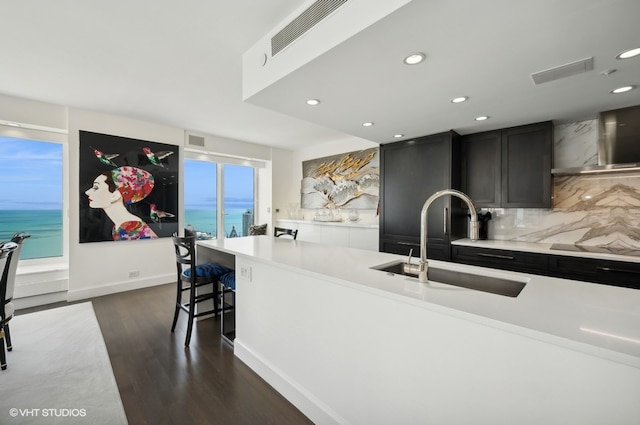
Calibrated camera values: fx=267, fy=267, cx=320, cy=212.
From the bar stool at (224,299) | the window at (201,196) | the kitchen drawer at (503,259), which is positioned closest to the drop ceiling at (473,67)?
the kitchen drawer at (503,259)

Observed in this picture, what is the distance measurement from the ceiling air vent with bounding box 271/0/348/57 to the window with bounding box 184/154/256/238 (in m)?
3.63

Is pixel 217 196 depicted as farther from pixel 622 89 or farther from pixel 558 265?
pixel 622 89

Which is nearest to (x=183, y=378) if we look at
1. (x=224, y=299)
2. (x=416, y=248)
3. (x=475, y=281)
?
(x=224, y=299)

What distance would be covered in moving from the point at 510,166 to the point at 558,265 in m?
1.14

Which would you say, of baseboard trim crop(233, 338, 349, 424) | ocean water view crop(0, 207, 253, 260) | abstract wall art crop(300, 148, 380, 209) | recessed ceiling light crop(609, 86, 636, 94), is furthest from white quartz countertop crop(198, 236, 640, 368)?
ocean water view crop(0, 207, 253, 260)

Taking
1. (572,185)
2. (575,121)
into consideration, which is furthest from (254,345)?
(575,121)

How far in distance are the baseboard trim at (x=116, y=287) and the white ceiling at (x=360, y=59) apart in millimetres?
2496

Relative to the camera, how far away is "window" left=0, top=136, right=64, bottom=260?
3.52 metres

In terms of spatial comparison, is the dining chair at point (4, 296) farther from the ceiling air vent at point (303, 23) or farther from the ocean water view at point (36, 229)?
the ceiling air vent at point (303, 23)

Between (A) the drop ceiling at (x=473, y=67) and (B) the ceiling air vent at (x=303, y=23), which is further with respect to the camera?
(B) the ceiling air vent at (x=303, y=23)

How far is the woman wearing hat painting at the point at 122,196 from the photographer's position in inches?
149

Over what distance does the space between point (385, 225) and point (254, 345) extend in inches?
95.1

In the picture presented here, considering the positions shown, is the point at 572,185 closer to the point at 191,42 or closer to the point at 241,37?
the point at 241,37

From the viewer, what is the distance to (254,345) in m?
2.15
